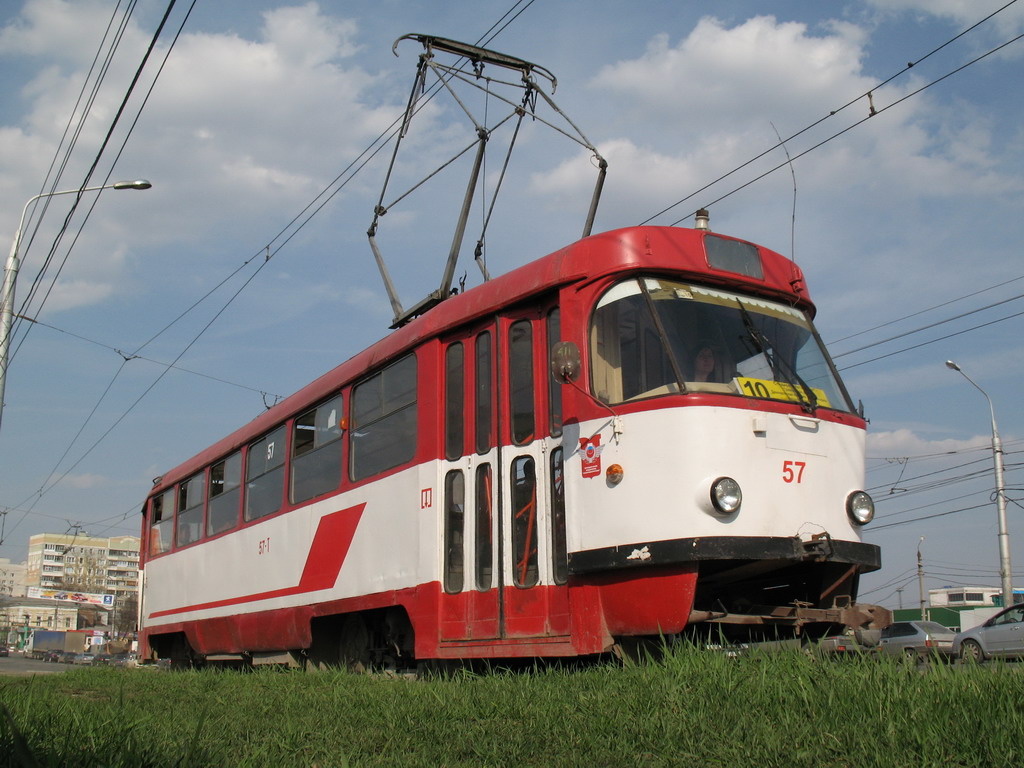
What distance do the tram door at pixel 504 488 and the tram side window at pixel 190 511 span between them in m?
7.03

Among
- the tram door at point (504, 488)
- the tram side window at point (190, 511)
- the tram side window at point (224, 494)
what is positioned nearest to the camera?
the tram door at point (504, 488)

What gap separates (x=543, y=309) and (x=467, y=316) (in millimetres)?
774

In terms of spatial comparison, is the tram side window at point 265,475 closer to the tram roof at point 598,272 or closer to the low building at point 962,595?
the tram roof at point 598,272

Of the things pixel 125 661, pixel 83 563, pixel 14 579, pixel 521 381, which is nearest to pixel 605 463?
pixel 521 381

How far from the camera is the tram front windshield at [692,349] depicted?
21.5 ft

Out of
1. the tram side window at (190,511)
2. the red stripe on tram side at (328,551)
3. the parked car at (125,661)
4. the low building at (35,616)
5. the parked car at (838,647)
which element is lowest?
the low building at (35,616)

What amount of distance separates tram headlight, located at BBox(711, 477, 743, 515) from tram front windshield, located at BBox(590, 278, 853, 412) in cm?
63

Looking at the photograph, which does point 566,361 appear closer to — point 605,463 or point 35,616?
point 605,463

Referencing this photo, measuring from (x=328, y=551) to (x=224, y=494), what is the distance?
392 centimetres

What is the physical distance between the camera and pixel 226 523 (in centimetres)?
1250

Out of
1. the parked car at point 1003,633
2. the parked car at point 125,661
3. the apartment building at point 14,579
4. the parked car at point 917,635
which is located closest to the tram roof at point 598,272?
the parked car at point 125,661

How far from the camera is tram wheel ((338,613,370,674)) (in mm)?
9297

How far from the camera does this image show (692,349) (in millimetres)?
6625

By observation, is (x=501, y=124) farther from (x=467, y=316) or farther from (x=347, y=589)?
(x=347, y=589)
